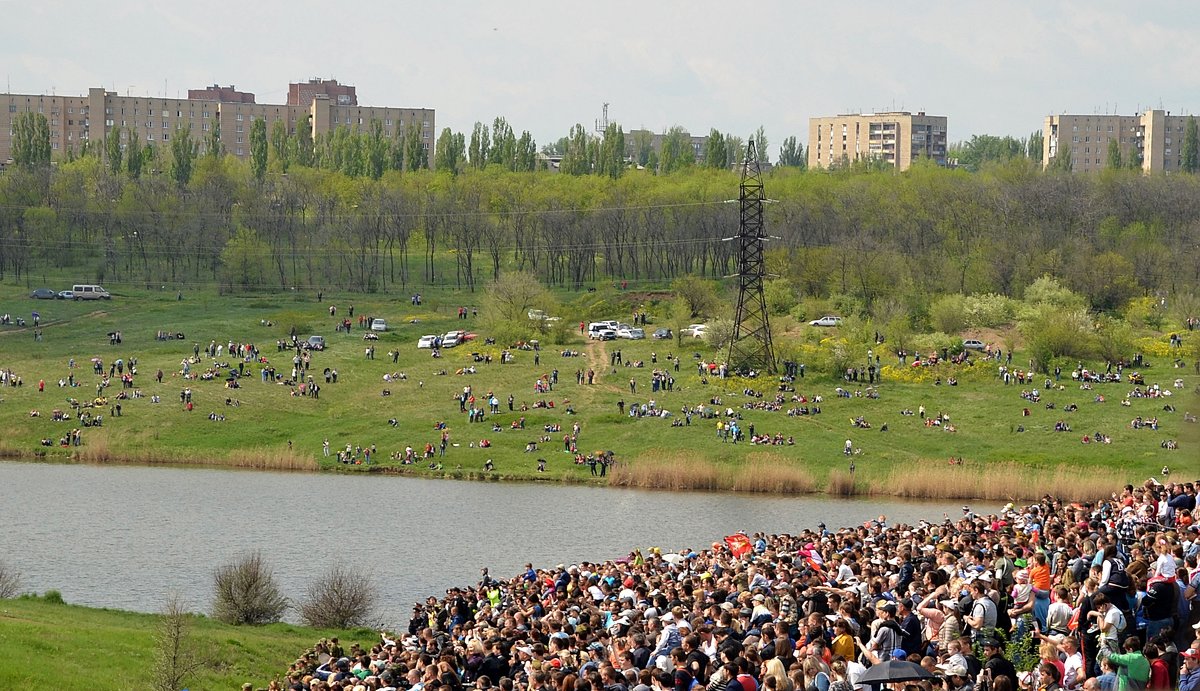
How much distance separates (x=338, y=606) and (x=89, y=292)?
269 ft

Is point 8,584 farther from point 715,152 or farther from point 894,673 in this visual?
point 715,152

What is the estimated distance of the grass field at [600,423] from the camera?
6625 centimetres

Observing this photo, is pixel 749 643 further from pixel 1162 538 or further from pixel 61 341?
pixel 61 341

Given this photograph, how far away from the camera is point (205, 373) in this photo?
85.1 m

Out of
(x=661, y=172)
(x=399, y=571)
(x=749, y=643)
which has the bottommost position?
(x=399, y=571)

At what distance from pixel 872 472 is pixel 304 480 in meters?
23.4

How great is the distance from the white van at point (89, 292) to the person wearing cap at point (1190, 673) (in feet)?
349

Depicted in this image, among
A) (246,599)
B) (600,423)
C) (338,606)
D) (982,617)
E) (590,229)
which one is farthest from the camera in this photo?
(590,229)

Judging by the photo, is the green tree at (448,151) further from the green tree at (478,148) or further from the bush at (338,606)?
the bush at (338,606)

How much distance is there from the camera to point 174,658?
99.6 ft

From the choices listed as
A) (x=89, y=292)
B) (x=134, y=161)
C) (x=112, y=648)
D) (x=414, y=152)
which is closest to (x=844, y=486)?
(x=112, y=648)

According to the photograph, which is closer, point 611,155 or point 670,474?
point 670,474

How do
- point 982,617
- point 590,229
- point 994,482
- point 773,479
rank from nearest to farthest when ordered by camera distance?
point 982,617 → point 994,482 → point 773,479 → point 590,229

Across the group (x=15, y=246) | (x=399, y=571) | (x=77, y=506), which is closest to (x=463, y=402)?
(x=77, y=506)
